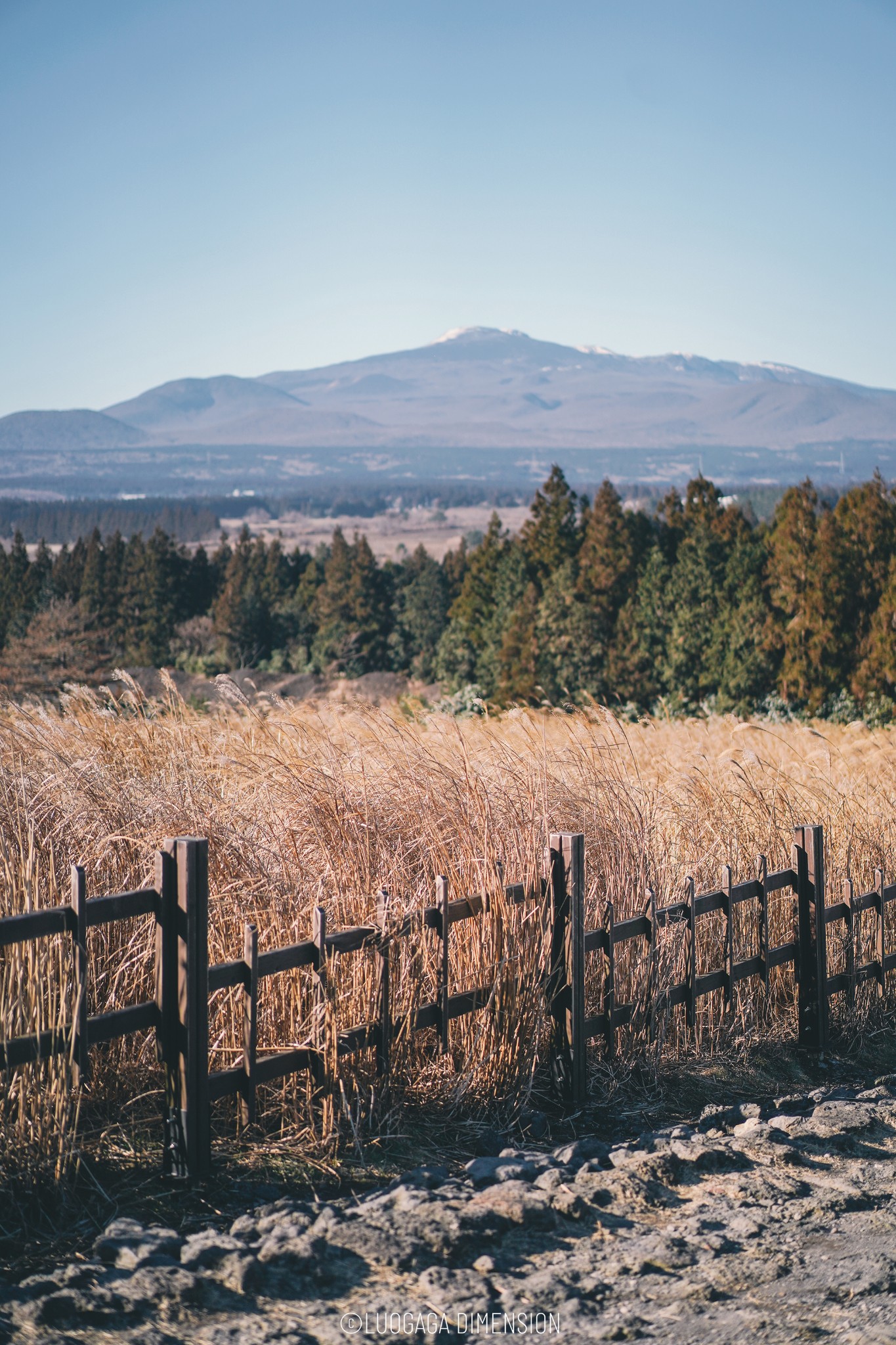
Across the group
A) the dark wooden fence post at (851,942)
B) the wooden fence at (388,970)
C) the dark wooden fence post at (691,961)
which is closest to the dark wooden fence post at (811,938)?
the wooden fence at (388,970)

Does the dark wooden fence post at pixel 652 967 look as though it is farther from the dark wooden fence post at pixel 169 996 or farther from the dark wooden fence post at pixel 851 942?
the dark wooden fence post at pixel 169 996

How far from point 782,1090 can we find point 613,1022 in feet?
3.22

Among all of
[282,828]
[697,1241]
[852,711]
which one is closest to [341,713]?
[282,828]

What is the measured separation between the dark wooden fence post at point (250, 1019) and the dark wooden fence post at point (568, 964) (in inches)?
50.3

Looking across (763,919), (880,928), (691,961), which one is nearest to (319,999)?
(691,961)

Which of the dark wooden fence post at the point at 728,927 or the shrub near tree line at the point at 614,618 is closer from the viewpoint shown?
the dark wooden fence post at the point at 728,927

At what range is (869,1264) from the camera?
136 inches

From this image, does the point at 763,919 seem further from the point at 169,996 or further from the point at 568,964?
the point at 169,996

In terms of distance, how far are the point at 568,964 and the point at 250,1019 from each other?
4.46 ft

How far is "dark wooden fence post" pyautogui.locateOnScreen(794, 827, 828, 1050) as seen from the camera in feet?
19.3

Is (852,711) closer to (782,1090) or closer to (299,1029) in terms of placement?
(782,1090)

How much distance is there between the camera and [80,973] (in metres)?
3.65

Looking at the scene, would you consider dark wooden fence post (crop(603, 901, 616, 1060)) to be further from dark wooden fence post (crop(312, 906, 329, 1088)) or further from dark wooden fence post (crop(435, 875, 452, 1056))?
dark wooden fence post (crop(312, 906, 329, 1088))

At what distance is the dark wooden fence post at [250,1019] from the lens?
3.96m
